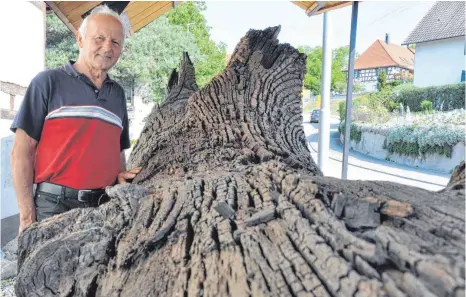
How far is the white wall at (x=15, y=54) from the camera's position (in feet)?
15.4

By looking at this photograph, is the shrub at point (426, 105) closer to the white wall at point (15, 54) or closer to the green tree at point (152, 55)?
the green tree at point (152, 55)

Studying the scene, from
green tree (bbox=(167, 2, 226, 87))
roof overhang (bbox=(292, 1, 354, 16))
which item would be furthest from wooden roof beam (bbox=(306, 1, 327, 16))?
green tree (bbox=(167, 2, 226, 87))

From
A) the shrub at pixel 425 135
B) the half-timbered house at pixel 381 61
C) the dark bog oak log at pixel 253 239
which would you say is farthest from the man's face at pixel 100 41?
the half-timbered house at pixel 381 61

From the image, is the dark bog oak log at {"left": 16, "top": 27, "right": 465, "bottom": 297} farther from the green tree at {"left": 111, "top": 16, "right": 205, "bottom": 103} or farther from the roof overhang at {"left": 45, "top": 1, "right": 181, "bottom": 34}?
the green tree at {"left": 111, "top": 16, "right": 205, "bottom": 103}

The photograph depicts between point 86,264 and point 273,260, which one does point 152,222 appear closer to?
point 86,264

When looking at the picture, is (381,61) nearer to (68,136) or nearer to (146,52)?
(146,52)

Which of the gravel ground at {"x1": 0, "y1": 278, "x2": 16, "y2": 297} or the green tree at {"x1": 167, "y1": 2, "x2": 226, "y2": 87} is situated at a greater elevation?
the green tree at {"x1": 167, "y1": 2, "x2": 226, "y2": 87}

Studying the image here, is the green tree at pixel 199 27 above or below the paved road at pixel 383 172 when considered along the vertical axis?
above

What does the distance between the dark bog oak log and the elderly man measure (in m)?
0.54

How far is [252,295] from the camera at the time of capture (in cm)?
67

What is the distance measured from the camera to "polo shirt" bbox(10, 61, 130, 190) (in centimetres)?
174

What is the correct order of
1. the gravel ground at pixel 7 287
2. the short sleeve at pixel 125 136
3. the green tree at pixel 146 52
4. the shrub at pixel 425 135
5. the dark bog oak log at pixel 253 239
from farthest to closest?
1. the green tree at pixel 146 52
2. the shrub at pixel 425 135
3. the gravel ground at pixel 7 287
4. the short sleeve at pixel 125 136
5. the dark bog oak log at pixel 253 239

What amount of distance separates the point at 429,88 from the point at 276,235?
19033mm

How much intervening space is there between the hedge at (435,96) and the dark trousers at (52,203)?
53.6 ft
